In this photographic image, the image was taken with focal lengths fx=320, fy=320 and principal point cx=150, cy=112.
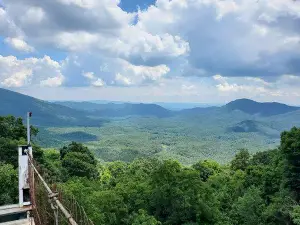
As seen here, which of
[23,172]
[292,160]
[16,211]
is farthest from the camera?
[292,160]

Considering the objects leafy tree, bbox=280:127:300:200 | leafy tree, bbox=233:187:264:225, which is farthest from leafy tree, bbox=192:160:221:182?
leafy tree, bbox=280:127:300:200

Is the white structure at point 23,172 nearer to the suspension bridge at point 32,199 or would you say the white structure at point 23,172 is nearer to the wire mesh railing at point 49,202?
the suspension bridge at point 32,199

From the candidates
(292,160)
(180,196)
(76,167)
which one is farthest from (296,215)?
(76,167)

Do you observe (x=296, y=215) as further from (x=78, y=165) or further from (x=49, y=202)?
(x=78, y=165)

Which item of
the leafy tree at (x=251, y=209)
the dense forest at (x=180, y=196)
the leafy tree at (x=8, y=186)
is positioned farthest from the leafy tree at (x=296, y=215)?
the leafy tree at (x=8, y=186)

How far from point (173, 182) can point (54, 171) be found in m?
13.1

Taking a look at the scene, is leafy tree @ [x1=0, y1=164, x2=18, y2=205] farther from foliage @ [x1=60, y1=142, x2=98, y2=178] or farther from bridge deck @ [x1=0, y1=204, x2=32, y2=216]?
foliage @ [x1=60, y1=142, x2=98, y2=178]

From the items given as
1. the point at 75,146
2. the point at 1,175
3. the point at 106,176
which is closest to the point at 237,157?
the point at 106,176

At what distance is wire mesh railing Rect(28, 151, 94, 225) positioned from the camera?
4.61 m

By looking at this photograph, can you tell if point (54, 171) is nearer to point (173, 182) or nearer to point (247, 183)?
point (173, 182)

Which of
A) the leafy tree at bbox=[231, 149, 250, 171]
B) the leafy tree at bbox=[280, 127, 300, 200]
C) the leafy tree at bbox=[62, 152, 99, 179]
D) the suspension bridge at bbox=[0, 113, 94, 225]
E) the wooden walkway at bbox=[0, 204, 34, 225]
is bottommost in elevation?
the leafy tree at bbox=[231, 149, 250, 171]

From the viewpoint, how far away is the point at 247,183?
32.2 m

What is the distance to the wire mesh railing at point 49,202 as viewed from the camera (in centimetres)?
461

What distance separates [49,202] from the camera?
4.87 m
